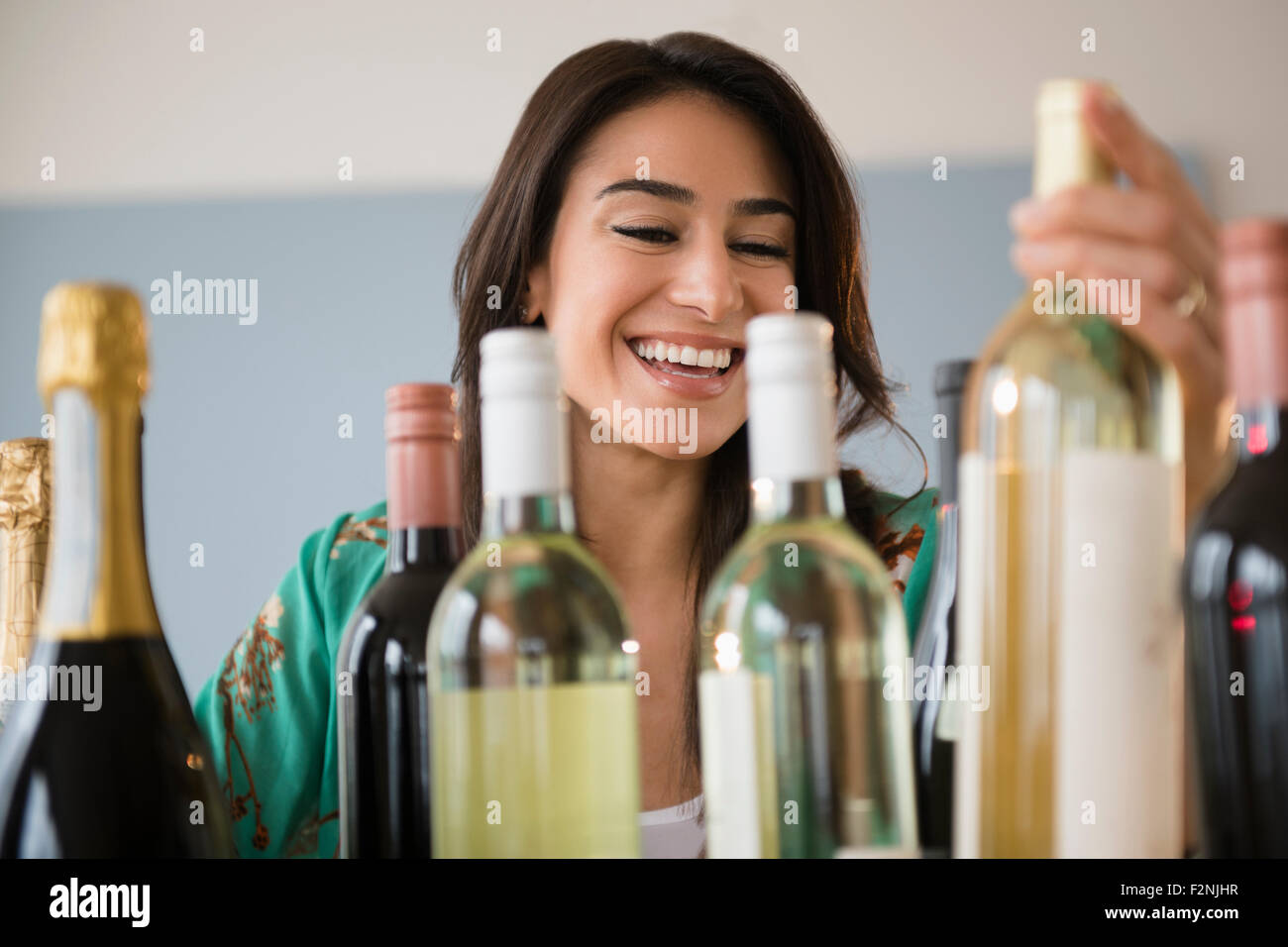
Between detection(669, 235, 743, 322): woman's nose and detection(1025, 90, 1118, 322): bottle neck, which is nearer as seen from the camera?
detection(1025, 90, 1118, 322): bottle neck

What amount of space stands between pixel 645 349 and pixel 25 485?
0.45m

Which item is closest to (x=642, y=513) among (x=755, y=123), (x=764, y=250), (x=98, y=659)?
(x=755, y=123)

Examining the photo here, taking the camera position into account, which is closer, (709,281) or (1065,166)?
(1065,166)

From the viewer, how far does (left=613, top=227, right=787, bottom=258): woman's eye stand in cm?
61

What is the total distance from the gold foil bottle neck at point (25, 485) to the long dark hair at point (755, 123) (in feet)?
1.77

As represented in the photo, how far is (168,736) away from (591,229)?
651 millimetres

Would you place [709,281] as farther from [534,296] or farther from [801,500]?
[534,296]

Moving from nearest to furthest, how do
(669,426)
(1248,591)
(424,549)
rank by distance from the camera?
1. (1248,591)
2. (424,549)
3. (669,426)

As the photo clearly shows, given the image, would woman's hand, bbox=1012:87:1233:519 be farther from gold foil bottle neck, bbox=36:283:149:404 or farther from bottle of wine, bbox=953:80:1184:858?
gold foil bottle neck, bbox=36:283:149:404

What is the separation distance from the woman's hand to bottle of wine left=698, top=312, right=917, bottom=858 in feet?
0.20

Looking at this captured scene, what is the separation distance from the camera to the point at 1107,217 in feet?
0.94

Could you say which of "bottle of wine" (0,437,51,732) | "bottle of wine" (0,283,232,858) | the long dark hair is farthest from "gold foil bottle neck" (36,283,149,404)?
the long dark hair

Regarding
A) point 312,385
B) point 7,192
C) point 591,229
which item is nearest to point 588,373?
point 591,229

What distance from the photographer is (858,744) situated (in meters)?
0.28
